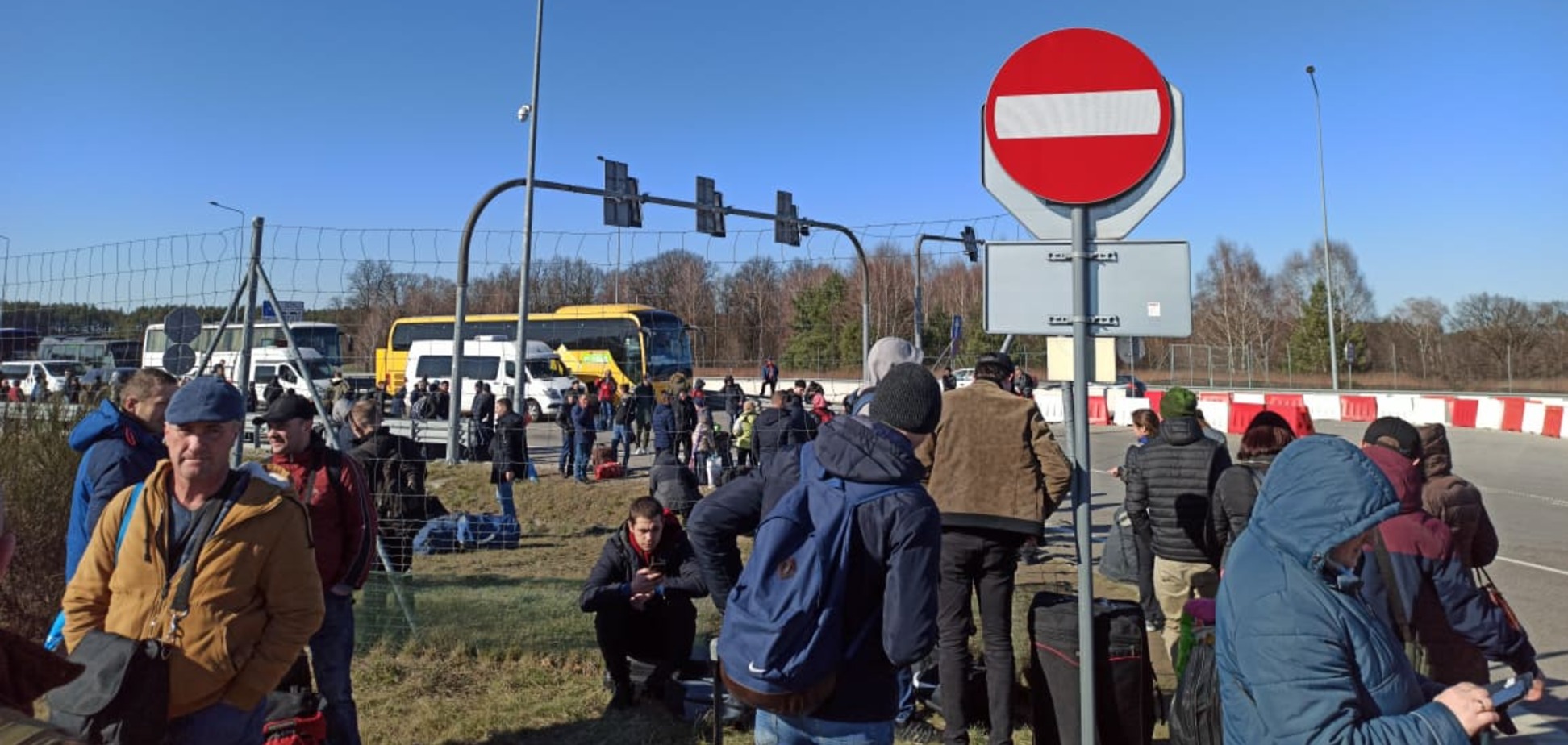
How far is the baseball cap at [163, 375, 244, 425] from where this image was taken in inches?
107

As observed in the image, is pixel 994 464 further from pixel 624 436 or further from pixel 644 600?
pixel 624 436

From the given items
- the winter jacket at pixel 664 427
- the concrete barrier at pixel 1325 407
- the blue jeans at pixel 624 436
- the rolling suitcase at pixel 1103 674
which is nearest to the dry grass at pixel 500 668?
the rolling suitcase at pixel 1103 674

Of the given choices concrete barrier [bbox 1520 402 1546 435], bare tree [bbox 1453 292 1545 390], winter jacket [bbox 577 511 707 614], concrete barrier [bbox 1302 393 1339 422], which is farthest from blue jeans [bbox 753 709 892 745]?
bare tree [bbox 1453 292 1545 390]

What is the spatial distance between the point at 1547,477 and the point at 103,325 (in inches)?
780

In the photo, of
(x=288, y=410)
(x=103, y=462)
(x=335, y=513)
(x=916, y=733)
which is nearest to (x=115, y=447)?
(x=103, y=462)

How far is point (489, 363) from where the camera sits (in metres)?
28.5

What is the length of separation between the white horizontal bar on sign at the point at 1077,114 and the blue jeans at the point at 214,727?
9.37 ft

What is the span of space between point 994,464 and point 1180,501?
1801mm

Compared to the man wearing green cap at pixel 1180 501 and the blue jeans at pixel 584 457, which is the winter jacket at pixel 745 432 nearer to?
the blue jeans at pixel 584 457

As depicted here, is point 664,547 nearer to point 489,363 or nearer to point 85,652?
point 85,652

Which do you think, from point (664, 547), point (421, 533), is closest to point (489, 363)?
point (421, 533)

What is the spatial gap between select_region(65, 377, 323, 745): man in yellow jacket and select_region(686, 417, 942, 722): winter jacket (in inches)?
61.7

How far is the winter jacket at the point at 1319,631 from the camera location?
184 centimetres

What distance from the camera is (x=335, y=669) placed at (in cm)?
379
